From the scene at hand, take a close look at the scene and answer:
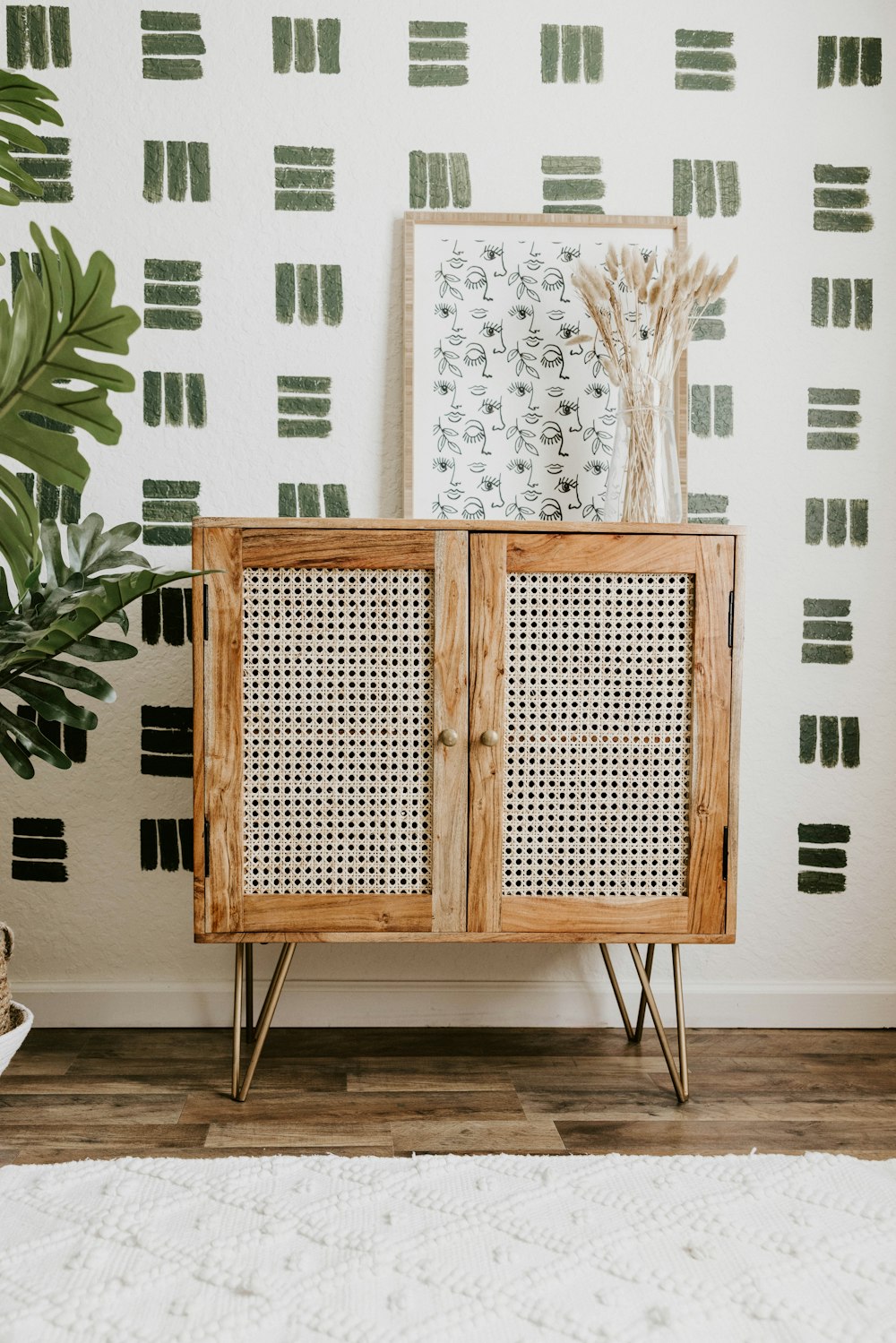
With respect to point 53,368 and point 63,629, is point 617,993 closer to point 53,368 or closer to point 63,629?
point 63,629

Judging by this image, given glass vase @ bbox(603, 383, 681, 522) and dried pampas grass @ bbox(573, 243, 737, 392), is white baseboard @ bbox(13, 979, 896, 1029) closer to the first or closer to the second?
glass vase @ bbox(603, 383, 681, 522)

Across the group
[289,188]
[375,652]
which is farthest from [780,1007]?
[289,188]

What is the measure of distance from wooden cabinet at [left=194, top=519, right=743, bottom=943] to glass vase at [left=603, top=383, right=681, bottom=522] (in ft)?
0.47

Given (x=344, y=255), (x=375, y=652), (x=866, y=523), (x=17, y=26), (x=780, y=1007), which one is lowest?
(x=780, y=1007)

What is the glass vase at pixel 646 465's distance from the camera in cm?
164

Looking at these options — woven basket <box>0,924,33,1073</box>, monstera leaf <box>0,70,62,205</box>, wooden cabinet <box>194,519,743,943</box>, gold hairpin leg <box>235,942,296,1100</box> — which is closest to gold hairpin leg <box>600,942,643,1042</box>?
wooden cabinet <box>194,519,743,943</box>

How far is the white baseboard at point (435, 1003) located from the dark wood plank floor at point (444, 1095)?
1.2 inches

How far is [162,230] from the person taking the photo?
1.86 metres

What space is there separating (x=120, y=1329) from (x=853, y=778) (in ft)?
5.24

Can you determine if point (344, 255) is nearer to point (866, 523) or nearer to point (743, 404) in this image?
point (743, 404)

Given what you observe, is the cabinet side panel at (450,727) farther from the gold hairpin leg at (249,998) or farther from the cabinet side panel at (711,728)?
the gold hairpin leg at (249,998)

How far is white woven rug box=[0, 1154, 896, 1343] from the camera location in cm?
102

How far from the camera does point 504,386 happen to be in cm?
188

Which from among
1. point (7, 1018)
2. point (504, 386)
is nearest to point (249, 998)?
point (7, 1018)
